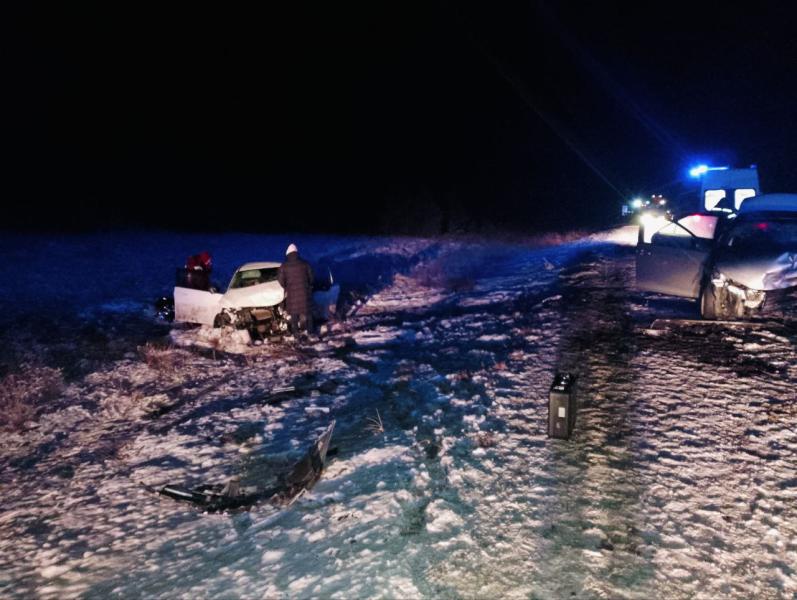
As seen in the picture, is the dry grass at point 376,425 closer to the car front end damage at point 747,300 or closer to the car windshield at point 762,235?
the car front end damage at point 747,300

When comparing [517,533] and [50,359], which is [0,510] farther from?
[50,359]

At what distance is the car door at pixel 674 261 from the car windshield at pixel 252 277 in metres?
6.45

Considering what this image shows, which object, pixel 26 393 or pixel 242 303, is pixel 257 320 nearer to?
pixel 242 303

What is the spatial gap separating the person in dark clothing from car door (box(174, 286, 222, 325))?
134 centimetres

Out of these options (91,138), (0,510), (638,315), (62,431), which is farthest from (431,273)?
(91,138)

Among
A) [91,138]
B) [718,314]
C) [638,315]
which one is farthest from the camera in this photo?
[91,138]

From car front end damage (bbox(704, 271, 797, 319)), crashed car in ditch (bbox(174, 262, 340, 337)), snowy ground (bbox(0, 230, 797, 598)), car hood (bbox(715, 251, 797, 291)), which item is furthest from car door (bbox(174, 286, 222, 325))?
car hood (bbox(715, 251, 797, 291))

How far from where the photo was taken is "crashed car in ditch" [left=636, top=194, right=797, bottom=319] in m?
8.15

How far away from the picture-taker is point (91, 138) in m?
62.4

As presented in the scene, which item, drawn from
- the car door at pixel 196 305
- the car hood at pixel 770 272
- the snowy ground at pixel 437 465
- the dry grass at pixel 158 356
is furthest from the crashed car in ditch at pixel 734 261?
the dry grass at pixel 158 356

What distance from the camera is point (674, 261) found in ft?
31.3

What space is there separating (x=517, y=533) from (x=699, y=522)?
50.7 inches

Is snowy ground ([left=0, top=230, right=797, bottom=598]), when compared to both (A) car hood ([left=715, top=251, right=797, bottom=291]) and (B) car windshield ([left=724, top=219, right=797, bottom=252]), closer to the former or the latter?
(A) car hood ([left=715, top=251, right=797, bottom=291])

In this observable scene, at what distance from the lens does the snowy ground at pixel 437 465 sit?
392 centimetres
